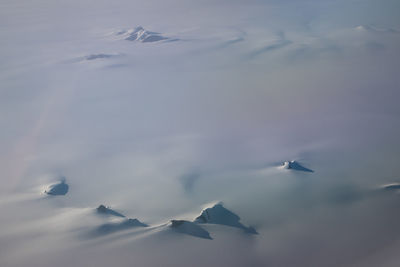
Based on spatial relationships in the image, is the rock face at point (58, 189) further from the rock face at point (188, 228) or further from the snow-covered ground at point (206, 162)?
the rock face at point (188, 228)

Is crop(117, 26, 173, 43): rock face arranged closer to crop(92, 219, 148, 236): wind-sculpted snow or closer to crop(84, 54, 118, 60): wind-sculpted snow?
crop(84, 54, 118, 60): wind-sculpted snow

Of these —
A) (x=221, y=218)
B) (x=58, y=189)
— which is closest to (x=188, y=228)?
(x=221, y=218)

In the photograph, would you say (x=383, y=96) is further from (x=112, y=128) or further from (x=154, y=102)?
(x=112, y=128)

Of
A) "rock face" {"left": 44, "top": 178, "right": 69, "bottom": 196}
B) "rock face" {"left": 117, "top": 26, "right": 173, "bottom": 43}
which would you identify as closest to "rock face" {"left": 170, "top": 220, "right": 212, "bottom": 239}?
"rock face" {"left": 44, "top": 178, "right": 69, "bottom": 196}

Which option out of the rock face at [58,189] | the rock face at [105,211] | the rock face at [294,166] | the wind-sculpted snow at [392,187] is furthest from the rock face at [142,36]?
the wind-sculpted snow at [392,187]

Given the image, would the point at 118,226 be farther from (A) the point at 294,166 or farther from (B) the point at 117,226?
(A) the point at 294,166

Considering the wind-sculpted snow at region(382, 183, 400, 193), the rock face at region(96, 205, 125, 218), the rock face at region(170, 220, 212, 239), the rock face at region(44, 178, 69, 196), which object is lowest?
the rock face at region(170, 220, 212, 239)

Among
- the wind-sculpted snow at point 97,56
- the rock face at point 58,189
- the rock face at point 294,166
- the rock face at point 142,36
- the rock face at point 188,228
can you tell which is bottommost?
the rock face at point 188,228

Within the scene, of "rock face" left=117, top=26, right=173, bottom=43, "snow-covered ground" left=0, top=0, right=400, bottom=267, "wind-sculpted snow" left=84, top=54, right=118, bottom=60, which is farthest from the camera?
"rock face" left=117, top=26, right=173, bottom=43
